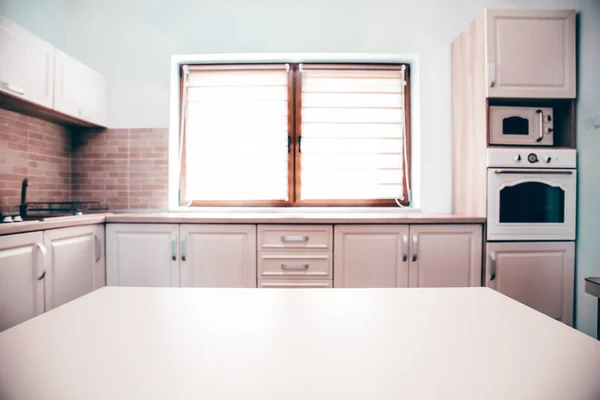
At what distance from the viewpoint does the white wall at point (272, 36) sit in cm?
289

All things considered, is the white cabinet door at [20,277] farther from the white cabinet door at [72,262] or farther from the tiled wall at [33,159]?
the tiled wall at [33,159]

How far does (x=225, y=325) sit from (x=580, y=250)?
2.75 m

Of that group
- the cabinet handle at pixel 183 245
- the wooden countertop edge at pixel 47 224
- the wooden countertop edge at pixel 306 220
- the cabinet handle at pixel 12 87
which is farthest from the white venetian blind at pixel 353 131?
the cabinet handle at pixel 12 87

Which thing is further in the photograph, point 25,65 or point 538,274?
point 538,274

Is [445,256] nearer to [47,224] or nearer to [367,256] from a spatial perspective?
[367,256]

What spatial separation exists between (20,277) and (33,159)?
1.11m

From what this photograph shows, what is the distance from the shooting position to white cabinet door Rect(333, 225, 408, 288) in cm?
232

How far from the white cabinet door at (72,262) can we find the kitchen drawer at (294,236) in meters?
1.11

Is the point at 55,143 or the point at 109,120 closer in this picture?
the point at 55,143

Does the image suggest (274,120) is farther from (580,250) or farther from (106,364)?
(106,364)

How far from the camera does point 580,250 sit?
2348 mm

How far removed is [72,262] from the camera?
2107 millimetres

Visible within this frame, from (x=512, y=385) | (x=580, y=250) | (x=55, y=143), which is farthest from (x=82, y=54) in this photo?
Answer: (x=580, y=250)

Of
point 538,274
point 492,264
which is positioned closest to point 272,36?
point 492,264
